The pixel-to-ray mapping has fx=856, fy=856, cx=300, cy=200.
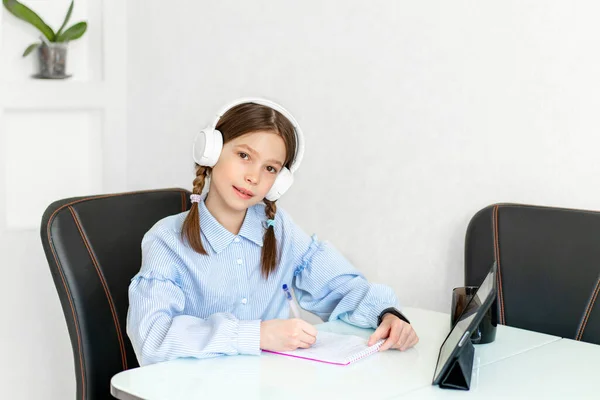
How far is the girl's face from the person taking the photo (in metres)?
1.66

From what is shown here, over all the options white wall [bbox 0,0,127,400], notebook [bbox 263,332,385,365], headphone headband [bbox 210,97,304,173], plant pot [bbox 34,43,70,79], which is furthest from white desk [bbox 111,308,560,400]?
plant pot [bbox 34,43,70,79]

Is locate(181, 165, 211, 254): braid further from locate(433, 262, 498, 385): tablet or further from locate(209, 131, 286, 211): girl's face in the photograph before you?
locate(433, 262, 498, 385): tablet

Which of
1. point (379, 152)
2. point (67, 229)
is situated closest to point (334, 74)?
point (379, 152)

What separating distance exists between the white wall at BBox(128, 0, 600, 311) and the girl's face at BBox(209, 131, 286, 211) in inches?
23.0

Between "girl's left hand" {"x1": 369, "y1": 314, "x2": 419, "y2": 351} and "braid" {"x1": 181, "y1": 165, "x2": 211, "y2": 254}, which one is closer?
"girl's left hand" {"x1": 369, "y1": 314, "x2": 419, "y2": 351}

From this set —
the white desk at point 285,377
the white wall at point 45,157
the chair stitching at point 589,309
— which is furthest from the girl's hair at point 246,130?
the white wall at point 45,157

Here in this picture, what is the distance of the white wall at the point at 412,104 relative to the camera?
6.31ft

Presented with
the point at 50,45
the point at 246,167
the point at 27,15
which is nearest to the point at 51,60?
the point at 50,45

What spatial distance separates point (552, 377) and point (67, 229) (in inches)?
38.1

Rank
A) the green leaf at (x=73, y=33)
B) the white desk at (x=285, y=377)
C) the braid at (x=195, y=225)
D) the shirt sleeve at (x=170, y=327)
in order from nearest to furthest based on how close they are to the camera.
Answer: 1. the white desk at (x=285, y=377)
2. the shirt sleeve at (x=170, y=327)
3. the braid at (x=195, y=225)
4. the green leaf at (x=73, y=33)

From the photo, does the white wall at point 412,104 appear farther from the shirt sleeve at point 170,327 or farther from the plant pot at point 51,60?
the shirt sleeve at point 170,327

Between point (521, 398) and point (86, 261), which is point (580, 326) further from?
point (86, 261)

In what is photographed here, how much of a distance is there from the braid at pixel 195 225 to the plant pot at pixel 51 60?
1135mm

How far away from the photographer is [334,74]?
230cm
